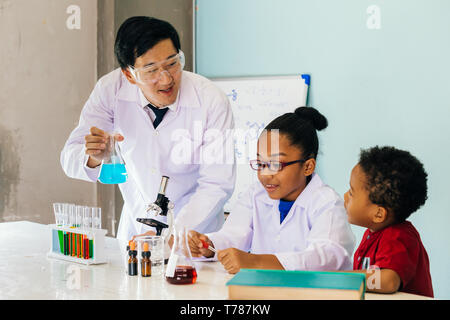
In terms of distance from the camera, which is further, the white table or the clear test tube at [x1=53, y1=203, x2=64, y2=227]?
the clear test tube at [x1=53, y1=203, x2=64, y2=227]

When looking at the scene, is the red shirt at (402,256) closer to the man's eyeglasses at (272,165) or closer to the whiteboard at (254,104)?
the man's eyeglasses at (272,165)

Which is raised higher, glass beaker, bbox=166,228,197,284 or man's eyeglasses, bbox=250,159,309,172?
man's eyeglasses, bbox=250,159,309,172

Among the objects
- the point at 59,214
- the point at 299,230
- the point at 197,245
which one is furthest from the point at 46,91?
the point at 299,230

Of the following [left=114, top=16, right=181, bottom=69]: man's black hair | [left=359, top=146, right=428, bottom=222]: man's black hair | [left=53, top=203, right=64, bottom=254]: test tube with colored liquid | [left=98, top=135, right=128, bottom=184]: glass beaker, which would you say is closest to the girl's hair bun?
[left=359, top=146, right=428, bottom=222]: man's black hair

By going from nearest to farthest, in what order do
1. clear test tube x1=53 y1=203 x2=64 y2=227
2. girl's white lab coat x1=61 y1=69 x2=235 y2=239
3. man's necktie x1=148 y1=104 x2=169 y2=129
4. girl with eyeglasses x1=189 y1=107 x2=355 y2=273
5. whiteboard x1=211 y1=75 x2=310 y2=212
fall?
girl with eyeglasses x1=189 y1=107 x2=355 y2=273 < clear test tube x1=53 y1=203 x2=64 y2=227 < girl's white lab coat x1=61 y1=69 x2=235 y2=239 < man's necktie x1=148 y1=104 x2=169 y2=129 < whiteboard x1=211 y1=75 x2=310 y2=212

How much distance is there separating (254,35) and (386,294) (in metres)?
2.62

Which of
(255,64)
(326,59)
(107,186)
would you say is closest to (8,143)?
(107,186)

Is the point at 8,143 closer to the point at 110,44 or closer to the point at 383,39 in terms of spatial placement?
the point at 110,44

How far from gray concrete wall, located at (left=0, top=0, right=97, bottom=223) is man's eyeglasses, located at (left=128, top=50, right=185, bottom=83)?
1461 mm

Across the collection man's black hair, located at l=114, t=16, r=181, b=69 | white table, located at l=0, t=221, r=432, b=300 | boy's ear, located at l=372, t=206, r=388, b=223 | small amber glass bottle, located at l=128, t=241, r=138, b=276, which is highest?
man's black hair, located at l=114, t=16, r=181, b=69

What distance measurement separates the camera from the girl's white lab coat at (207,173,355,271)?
1.61 m

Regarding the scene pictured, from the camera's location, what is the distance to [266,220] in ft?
6.38

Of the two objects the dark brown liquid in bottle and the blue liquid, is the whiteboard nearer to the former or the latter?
the blue liquid

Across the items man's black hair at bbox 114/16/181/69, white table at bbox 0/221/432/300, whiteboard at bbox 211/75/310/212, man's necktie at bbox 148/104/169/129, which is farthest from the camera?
whiteboard at bbox 211/75/310/212
